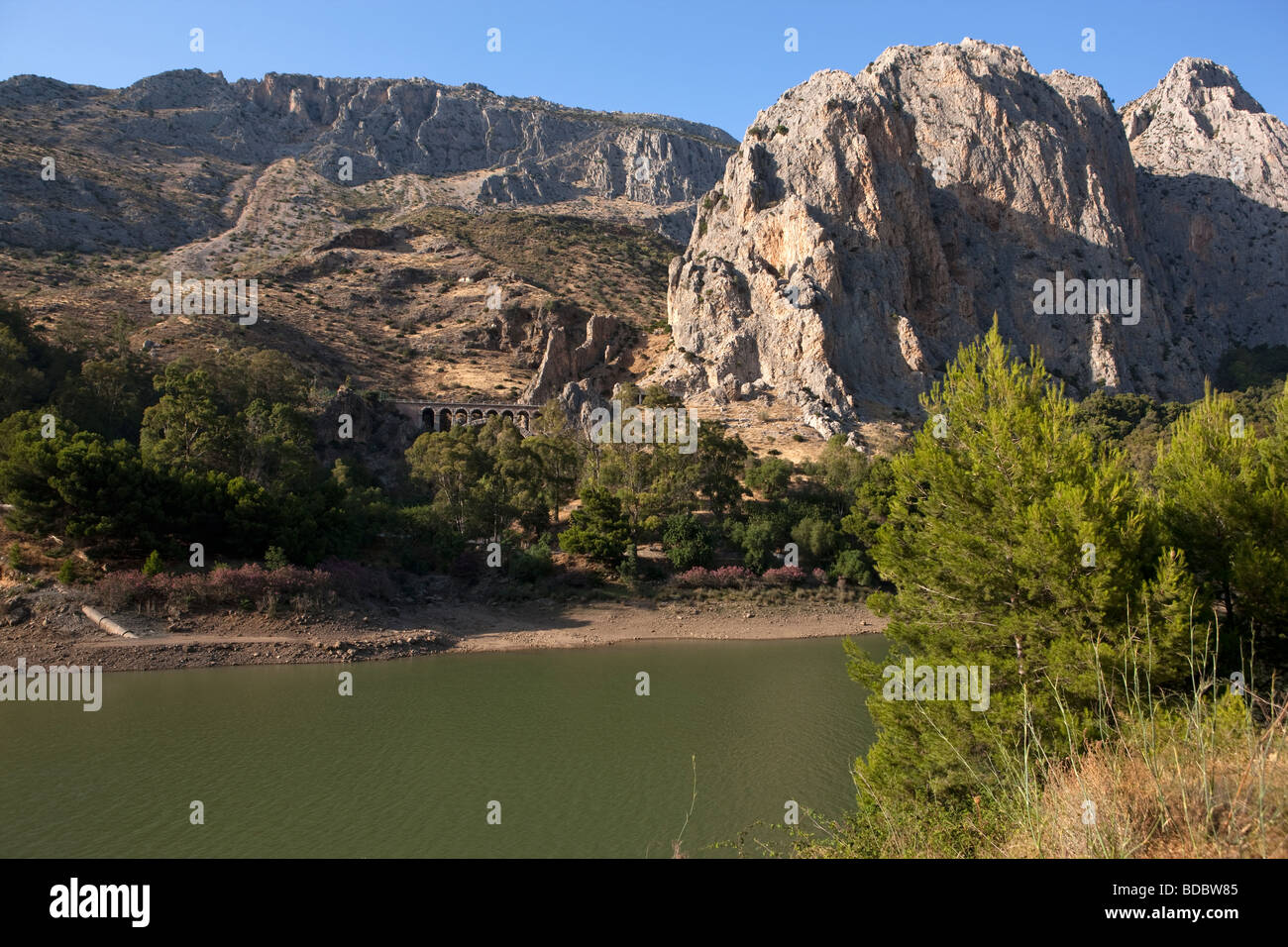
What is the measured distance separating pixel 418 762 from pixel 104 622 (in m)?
16.9

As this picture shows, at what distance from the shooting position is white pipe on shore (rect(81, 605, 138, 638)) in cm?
2520

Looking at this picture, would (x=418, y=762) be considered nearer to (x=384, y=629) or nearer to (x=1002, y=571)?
(x=1002, y=571)

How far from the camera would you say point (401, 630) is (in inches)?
1192

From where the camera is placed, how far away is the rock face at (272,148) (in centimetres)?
8588

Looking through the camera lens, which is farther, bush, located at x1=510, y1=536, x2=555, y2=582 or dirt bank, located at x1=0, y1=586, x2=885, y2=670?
A: bush, located at x1=510, y1=536, x2=555, y2=582

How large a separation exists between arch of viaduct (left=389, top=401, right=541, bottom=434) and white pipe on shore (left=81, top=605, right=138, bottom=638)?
34.3 meters

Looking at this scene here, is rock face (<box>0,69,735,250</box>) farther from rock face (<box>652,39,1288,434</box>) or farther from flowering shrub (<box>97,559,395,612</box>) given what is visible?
flowering shrub (<box>97,559,395,612</box>)

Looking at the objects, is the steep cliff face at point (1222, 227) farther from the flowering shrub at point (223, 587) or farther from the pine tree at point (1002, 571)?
the flowering shrub at point (223, 587)

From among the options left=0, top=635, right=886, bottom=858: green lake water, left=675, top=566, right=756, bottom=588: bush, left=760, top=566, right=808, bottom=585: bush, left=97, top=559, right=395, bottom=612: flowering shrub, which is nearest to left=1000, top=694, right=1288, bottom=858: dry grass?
left=0, top=635, right=886, bottom=858: green lake water

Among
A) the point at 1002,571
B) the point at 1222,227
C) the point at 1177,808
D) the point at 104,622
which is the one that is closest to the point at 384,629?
the point at 104,622

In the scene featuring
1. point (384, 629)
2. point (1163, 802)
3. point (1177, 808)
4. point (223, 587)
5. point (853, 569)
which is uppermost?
point (1163, 802)

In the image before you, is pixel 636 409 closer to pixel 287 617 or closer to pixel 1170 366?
pixel 287 617

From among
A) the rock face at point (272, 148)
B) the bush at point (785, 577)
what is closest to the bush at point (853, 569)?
the bush at point (785, 577)
